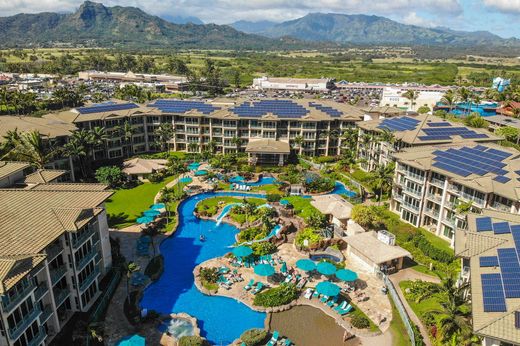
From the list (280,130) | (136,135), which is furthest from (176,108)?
(280,130)

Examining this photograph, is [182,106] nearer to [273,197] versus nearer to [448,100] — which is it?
[273,197]

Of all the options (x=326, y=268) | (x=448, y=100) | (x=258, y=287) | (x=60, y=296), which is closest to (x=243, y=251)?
(x=258, y=287)

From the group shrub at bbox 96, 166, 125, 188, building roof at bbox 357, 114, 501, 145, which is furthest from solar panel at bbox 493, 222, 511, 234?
shrub at bbox 96, 166, 125, 188

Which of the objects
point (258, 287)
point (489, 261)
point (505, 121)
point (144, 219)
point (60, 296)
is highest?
point (489, 261)

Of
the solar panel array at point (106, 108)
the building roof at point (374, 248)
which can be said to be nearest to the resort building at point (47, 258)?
the building roof at point (374, 248)

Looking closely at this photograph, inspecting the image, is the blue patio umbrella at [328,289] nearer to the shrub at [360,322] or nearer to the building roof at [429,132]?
the shrub at [360,322]

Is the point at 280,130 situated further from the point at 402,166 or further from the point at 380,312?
the point at 380,312
